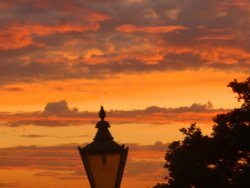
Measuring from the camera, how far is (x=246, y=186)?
4881cm

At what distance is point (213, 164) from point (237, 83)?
633 centimetres

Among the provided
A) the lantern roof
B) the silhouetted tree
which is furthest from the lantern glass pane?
the silhouetted tree

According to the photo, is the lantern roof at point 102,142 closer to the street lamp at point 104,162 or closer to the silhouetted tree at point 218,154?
the street lamp at point 104,162

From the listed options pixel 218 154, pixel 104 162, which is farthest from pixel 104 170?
pixel 218 154

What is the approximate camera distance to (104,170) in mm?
12258

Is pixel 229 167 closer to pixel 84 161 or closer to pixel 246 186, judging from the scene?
pixel 246 186

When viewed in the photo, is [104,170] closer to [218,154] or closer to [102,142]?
[102,142]

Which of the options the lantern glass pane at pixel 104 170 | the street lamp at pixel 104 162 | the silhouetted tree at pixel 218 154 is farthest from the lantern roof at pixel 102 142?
Answer: the silhouetted tree at pixel 218 154

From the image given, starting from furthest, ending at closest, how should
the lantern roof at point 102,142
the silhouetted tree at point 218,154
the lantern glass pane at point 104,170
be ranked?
the silhouetted tree at point 218,154
the lantern roof at point 102,142
the lantern glass pane at point 104,170

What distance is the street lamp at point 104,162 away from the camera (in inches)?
482

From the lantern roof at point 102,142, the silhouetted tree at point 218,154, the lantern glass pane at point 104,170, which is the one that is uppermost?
the silhouetted tree at point 218,154

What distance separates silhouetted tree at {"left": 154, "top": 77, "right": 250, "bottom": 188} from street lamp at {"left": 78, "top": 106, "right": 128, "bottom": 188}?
133ft

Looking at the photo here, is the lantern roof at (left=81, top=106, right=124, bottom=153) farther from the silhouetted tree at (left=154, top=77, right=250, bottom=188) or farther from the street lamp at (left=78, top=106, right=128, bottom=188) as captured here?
the silhouetted tree at (left=154, top=77, right=250, bottom=188)

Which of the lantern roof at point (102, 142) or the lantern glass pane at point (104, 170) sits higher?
the lantern roof at point (102, 142)
